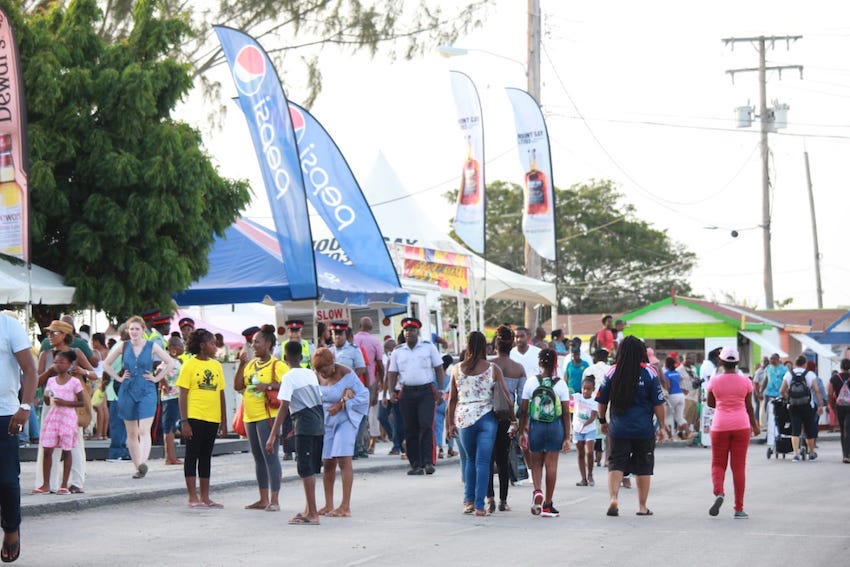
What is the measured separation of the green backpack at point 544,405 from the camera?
44.4 ft

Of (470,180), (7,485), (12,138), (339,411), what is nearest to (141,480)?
(339,411)

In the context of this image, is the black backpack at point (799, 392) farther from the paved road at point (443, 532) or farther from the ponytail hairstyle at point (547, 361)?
the ponytail hairstyle at point (547, 361)

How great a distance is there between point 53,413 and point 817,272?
6159cm

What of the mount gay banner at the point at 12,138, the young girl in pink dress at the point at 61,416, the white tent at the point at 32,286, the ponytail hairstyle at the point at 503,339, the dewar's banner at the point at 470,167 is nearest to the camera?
the ponytail hairstyle at the point at 503,339

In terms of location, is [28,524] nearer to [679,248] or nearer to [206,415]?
[206,415]

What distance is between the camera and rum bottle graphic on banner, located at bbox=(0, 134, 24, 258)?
17.9m

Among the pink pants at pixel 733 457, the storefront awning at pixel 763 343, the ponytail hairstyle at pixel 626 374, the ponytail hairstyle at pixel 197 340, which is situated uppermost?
the storefront awning at pixel 763 343

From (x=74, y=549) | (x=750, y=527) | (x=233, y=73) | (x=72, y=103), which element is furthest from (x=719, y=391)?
(x=72, y=103)

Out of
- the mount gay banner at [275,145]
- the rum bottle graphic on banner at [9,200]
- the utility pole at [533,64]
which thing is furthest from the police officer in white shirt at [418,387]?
the utility pole at [533,64]

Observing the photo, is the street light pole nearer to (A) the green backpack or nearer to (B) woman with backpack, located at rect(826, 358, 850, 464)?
(B) woman with backpack, located at rect(826, 358, 850, 464)

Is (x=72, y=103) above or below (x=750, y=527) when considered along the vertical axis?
above

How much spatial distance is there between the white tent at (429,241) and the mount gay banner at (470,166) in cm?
347

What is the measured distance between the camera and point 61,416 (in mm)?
14492

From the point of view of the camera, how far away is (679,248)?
71.4 metres
